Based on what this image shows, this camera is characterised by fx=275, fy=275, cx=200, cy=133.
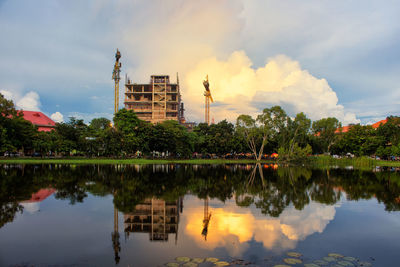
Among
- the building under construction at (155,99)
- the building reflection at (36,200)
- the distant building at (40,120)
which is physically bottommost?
the building reflection at (36,200)

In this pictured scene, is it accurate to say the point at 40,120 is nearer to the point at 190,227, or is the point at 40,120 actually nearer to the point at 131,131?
the point at 131,131

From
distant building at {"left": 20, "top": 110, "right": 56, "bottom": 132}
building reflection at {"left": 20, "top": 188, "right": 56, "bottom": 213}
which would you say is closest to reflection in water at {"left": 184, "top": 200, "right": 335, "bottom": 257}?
building reflection at {"left": 20, "top": 188, "right": 56, "bottom": 213}

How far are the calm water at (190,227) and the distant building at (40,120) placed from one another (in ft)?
257

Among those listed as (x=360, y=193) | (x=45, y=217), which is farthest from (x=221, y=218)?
(x=360, y=193)

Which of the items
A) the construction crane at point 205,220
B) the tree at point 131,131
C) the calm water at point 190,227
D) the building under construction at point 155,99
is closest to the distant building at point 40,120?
the building under construction at point 155,99

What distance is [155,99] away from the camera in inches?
3981

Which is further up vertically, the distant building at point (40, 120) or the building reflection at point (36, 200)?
the distant building at point (40, 120)

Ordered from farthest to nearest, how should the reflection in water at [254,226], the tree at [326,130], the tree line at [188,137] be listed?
the tree at [326,130] → the tree line at [188,137] → the reflection in water at [254,226]

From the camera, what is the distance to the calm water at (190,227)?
7.30 meters

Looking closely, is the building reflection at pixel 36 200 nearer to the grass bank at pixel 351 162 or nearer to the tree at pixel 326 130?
the grass bank at pixel 351 162

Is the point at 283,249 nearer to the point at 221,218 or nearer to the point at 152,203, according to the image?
the point at 221,218

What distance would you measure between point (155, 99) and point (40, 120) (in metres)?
37.9

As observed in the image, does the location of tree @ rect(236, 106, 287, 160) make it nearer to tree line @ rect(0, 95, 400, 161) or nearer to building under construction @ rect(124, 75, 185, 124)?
tree line @ rect(0, 95, 400, 161)

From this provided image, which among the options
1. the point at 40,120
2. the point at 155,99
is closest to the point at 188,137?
the point at 155,99
